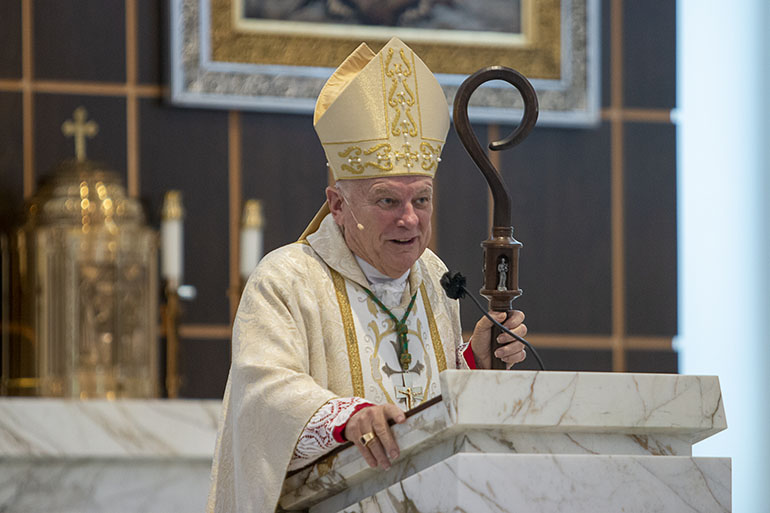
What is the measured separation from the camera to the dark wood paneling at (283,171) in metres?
6.03

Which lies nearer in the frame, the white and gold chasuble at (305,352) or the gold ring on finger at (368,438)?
the gold ring on finger at (368,438)

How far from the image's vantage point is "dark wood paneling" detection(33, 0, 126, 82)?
5852mm

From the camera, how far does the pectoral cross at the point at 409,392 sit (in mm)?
3002

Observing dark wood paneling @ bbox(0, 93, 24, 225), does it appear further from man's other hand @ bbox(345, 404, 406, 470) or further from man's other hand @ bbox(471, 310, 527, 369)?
man's other hand @ bbox(345, 404, 406, 470)

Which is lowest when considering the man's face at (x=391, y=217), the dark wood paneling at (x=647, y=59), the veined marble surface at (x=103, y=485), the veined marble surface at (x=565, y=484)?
the veined marble surface at (x=103, y=485)

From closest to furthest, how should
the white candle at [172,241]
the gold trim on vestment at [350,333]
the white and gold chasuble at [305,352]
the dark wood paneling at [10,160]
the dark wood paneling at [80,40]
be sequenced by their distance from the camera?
the white and gold chasuble at [305,352] < the gold trim on vestment at [350,333] < the white candle at [172,241] < the dark wood paneling at [10,160] < the dark wood paneling at [80,40]

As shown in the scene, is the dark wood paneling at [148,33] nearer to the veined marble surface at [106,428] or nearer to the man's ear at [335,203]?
the veined marble surface at [106,428]

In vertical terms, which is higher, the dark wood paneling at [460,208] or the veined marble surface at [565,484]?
the dark wood paneling at [460,208]

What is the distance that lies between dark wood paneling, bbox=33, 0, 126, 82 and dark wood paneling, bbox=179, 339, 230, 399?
1.28 m

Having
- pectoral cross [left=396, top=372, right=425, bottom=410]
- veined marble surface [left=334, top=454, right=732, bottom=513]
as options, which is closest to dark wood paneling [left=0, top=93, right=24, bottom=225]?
pectoral cross [left=396, top=372, right=425, bottom=410]

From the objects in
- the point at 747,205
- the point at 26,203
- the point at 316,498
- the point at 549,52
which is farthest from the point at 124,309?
the point at 747,205

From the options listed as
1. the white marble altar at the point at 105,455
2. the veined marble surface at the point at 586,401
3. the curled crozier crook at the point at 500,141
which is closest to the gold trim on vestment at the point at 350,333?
the curled crozier crook at the point at 500,141

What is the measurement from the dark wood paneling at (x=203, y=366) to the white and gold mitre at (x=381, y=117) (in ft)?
9.36

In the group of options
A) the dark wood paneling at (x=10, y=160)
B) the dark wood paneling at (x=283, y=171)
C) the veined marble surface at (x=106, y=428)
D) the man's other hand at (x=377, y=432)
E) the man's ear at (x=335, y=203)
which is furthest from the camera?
the dark wood paneling at (x=283, y=171)
